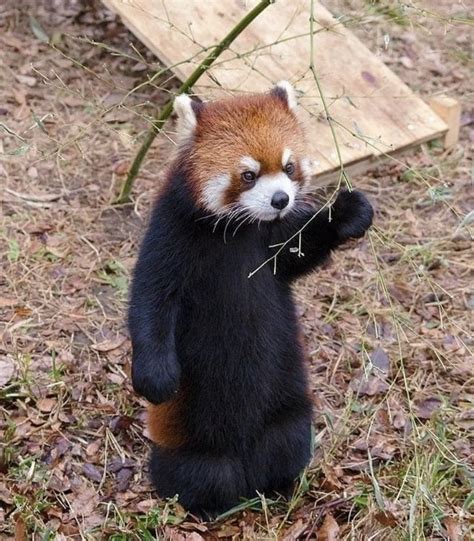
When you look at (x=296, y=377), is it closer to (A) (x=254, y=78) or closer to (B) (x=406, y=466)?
(B) (x=406, y=466)

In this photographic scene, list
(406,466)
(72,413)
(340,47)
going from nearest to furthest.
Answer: (406,466)
(72,413)
(340,47)

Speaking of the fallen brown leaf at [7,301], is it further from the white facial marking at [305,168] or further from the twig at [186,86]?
the white facial marking at [305,168]

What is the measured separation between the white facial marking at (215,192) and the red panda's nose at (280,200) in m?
0.19

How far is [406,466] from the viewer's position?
3898 mm

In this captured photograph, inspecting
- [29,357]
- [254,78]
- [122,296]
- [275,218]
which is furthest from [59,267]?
[275,218]

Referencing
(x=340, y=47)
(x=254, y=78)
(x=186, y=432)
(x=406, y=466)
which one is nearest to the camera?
(x=186, y=432)

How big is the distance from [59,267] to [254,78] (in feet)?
5.25

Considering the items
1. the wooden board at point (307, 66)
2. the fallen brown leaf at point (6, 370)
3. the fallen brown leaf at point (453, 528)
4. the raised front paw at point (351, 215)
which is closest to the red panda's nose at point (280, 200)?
the raised front paw at point (351, 215)

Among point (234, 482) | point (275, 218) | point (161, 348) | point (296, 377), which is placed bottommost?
point (234, 482)

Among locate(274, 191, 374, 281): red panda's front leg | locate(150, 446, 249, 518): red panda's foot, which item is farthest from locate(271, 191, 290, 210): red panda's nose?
locate(150, 446, 249, 518): red panda's foot

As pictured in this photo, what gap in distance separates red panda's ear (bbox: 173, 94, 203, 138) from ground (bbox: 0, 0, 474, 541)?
0.64 m

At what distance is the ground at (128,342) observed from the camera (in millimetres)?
3709

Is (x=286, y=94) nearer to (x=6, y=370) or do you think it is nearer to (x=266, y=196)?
(x=266, y=196)

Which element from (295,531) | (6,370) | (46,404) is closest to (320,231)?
(295,531)
